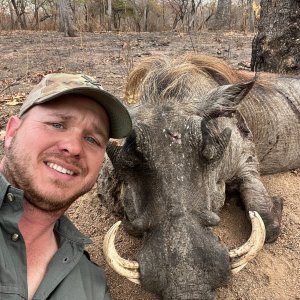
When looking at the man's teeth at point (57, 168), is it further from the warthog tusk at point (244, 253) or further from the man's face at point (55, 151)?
the warthog tusk at point (244, 253)

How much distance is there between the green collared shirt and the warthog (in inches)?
8.6

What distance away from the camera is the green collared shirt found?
212 centimetres

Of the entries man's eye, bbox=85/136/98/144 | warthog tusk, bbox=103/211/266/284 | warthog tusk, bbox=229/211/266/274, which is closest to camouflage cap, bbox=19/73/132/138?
man's eye, bbox=85/136/98/144

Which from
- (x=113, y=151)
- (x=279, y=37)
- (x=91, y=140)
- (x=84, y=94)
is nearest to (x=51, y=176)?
(x=91, y=140)

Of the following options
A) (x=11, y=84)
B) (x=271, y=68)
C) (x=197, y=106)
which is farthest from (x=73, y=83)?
(x=11, y=84)

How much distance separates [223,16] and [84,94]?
19268 millimetres

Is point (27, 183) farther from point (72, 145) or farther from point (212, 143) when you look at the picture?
point (212, 143)

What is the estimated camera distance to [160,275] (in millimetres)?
2338

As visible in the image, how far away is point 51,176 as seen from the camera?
229cm

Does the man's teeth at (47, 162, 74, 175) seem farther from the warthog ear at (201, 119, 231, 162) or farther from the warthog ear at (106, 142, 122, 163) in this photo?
the warthog ear at (201, 119, 231, 162)

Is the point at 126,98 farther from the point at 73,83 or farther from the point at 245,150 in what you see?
the point at 73,83

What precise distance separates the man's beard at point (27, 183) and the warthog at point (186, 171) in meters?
0.37

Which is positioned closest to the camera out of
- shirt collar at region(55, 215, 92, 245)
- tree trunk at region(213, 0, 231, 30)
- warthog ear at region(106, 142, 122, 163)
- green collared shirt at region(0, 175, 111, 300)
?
green collared shirt at region(0, 175, 111, 300)

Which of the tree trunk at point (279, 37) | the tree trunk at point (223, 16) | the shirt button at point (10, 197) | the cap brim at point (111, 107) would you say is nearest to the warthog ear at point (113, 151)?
the cap brim at point (111, 107)
